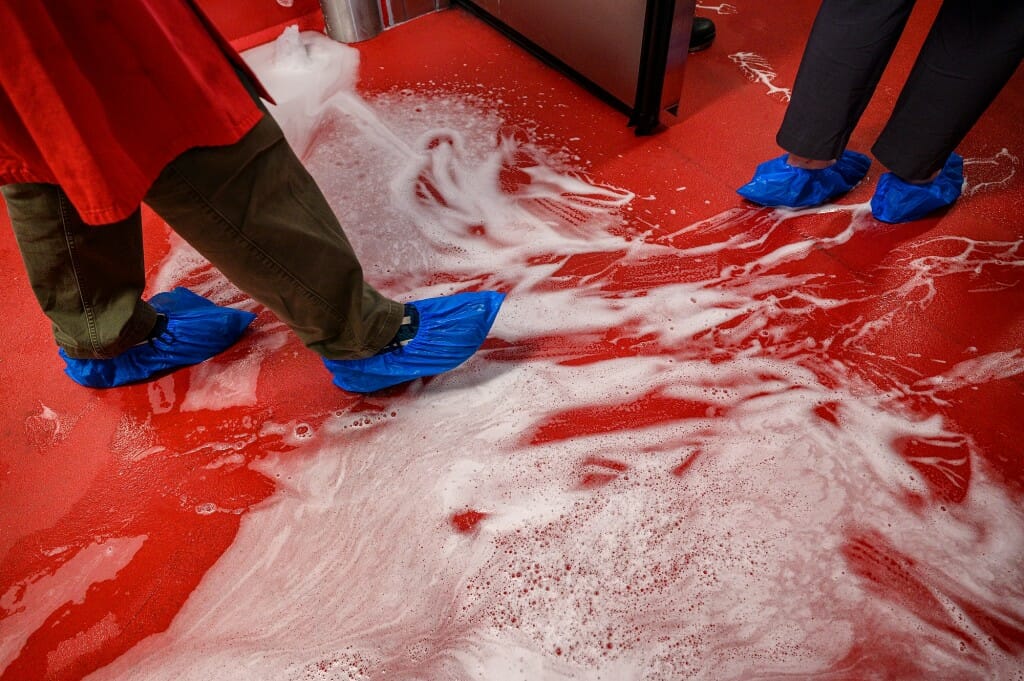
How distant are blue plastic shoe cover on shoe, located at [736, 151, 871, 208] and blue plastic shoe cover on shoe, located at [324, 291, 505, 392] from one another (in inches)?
29.6

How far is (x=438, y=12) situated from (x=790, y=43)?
1215mm

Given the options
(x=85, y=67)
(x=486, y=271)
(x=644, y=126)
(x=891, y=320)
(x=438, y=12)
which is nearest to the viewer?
(x=85, y=67)

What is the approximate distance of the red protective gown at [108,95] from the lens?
2.01ft

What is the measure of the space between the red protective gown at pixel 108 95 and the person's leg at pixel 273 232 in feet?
0.13

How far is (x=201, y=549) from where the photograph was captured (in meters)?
1.05

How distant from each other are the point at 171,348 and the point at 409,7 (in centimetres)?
154

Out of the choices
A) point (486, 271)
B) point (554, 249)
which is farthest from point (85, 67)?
point (554, 249)

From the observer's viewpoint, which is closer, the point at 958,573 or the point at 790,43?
the point at 958,573

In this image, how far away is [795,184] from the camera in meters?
1.51

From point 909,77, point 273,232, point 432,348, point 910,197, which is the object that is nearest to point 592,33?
point 909,77

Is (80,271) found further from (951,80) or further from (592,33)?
(951,80)

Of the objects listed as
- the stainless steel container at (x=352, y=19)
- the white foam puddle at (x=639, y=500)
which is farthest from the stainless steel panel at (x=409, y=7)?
the white foam puddle at (x=639, y=500)

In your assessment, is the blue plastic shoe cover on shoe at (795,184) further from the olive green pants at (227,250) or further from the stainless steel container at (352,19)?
the stainless steel container at (352,19)

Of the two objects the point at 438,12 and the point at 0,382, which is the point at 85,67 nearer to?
the point at 0,382
